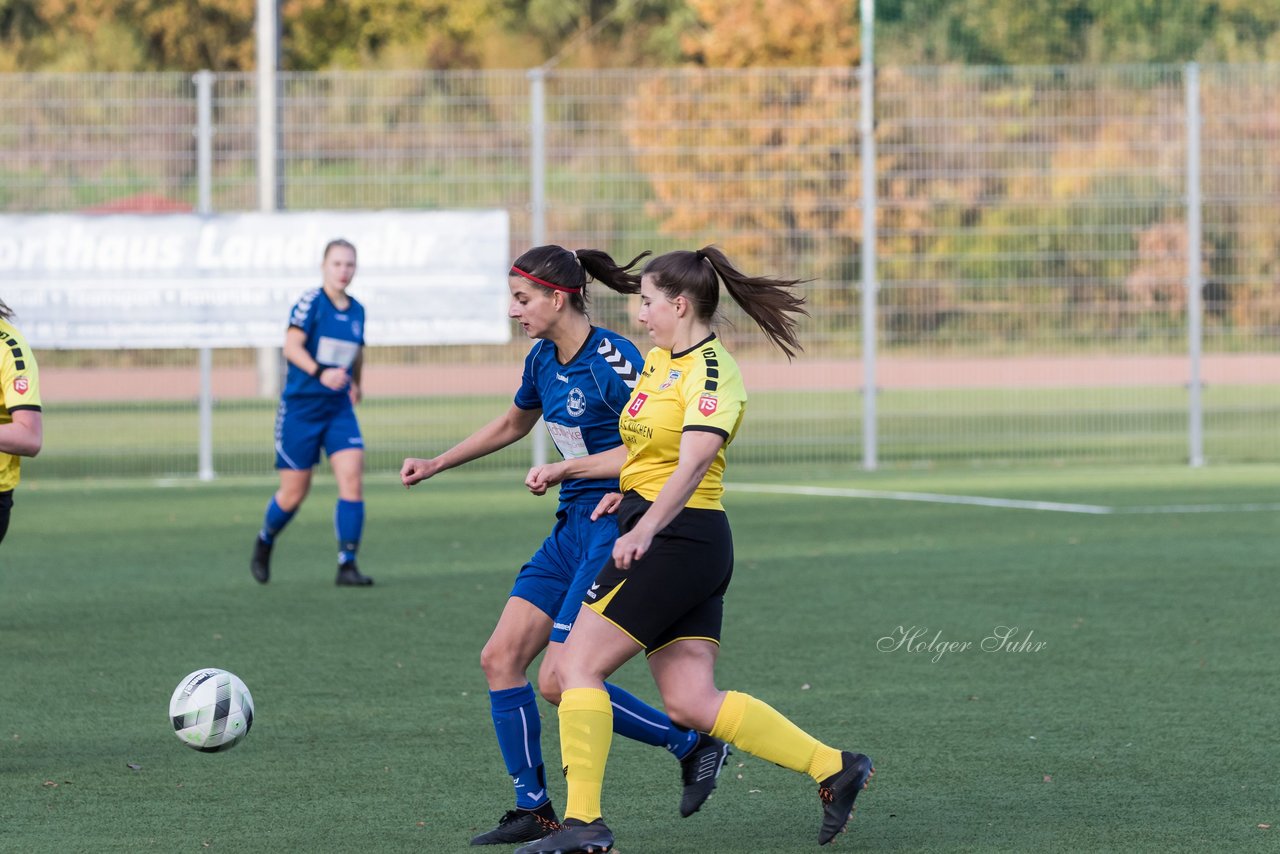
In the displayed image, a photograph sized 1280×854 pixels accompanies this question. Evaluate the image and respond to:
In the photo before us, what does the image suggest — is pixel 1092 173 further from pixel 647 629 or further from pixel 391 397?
pixel 647 629

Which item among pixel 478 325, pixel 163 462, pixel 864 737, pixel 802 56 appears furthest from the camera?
pixel 802 56

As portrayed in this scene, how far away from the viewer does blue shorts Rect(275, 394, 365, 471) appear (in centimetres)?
1107

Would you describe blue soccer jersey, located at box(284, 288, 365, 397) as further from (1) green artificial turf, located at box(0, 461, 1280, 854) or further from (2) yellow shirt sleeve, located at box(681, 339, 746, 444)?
(2) yellow shirt sleeve, located at box(681, 339, 746, 444)

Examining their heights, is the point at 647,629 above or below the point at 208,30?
below

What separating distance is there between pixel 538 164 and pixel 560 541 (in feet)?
40.2

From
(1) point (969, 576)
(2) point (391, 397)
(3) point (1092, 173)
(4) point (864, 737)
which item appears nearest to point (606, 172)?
(2) point (391, 397)

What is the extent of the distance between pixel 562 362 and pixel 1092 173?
1334 cm

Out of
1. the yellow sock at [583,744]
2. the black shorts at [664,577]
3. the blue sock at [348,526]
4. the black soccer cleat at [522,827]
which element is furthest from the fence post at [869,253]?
the yellow sock at [583,744]

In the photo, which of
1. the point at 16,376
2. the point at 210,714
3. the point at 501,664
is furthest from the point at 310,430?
the point at 501,664

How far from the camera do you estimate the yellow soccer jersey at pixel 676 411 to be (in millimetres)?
5125

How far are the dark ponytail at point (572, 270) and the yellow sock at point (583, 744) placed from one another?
1.22 metres

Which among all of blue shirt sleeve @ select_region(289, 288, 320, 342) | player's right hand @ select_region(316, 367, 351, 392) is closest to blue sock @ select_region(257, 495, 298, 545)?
player's right hand @ select_region(316, 367, 351, 392)

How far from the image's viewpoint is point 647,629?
17.0 feet

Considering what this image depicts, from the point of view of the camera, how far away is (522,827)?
18.0 feet
